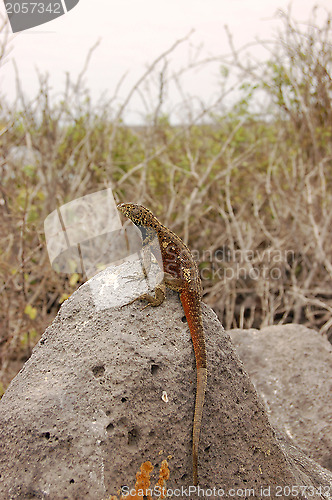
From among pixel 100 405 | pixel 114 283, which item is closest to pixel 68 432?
pixel 100 405

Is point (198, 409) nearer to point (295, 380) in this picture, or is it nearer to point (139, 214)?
point (139, 214)

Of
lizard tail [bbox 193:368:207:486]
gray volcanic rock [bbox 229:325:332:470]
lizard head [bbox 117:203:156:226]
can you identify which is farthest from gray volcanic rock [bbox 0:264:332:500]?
gray volcanic rock [bbox 229:325:332:470]

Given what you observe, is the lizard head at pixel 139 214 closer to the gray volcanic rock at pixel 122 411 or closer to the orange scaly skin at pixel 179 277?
the orange scaly skin at pixel 179 277

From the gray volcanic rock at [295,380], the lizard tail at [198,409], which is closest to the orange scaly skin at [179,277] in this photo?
the lizard tail at [198,409]

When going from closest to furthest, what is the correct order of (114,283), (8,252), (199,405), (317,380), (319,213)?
(199,405)
(114,283)
(317,380)
(8,252)
(319,213)

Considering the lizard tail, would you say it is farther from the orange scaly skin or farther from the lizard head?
the lizard head

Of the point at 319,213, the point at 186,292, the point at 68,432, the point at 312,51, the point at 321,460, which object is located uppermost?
the point at 312,51

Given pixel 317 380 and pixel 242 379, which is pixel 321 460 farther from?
pixel 242 379
